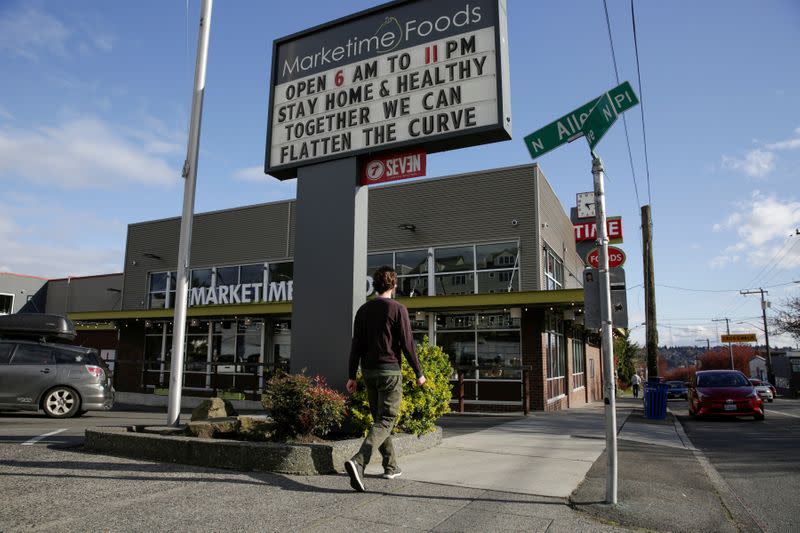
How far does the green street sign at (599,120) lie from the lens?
5.06 meters

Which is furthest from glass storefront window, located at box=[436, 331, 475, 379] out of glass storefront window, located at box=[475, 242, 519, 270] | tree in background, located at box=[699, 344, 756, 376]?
tree in background, located at box=[699, 344, 756, 376]

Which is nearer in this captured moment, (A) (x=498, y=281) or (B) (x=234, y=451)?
(B) (x=234, y=451)

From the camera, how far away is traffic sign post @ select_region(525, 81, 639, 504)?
4.46 meters

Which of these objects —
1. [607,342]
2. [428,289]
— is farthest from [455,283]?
[607,342]

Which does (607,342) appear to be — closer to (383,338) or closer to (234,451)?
(383,338)

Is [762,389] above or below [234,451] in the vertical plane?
below

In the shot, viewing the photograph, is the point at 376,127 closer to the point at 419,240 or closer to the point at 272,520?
the point at 272,520

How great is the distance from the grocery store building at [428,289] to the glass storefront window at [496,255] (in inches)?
1.4

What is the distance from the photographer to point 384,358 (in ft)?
16.0

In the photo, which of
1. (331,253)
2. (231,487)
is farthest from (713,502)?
(331,253)

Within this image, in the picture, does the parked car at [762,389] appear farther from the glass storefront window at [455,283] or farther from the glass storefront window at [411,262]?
the glass storefront window at [411,262]

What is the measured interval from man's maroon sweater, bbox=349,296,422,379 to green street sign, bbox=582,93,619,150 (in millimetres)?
2374

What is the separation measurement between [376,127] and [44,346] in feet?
27.2

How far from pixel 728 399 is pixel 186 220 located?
1399 centimetres
